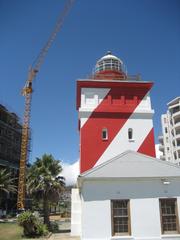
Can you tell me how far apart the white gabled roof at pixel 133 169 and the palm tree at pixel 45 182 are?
15.9 meters

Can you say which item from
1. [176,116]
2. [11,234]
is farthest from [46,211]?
[176,116]

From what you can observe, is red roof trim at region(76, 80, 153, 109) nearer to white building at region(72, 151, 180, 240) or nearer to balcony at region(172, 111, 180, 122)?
white building at region(72, 151, 180, 240)

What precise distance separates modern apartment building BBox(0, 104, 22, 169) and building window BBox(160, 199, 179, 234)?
62.9 meters

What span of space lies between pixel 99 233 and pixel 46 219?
16.7 metres

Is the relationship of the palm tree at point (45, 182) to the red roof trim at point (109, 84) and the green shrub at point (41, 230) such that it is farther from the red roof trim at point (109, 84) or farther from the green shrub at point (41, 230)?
the red roof trim at point (109, 84)

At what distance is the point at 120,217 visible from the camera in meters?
15.1

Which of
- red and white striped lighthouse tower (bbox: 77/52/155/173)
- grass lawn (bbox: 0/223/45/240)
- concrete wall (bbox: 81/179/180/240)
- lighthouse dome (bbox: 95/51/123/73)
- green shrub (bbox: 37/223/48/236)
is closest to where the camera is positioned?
concrete wall (bbox: 81/179/180/240)

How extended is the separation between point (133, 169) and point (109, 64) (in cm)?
1166

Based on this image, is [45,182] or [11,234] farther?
[45,182]

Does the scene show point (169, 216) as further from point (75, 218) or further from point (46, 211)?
point (46, 211)

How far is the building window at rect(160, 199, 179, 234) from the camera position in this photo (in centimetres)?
1513

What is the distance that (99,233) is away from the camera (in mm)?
14734

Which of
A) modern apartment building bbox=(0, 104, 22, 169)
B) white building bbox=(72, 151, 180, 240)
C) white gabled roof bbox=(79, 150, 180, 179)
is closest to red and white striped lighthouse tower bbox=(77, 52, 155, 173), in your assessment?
white gabled roof bbox=(79, 150, 180, 179)

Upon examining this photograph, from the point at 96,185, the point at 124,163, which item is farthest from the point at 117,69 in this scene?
the point at 96,185
